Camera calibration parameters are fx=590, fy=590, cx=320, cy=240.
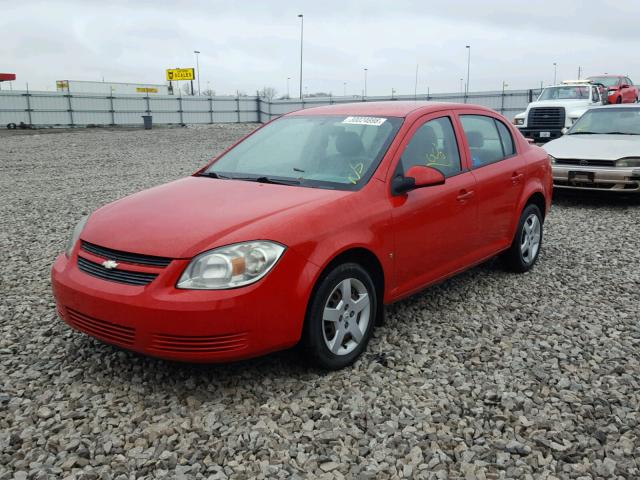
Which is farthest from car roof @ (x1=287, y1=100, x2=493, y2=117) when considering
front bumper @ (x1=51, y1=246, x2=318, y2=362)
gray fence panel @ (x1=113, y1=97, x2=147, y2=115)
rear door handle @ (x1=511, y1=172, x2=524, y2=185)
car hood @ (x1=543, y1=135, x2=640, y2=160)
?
gray fence panel @ (x1=113, y1=97, x2=147, y2=115)

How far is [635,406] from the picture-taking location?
10.7ft

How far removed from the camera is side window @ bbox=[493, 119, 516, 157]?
5.40 m

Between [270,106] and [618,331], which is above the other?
[270,106]

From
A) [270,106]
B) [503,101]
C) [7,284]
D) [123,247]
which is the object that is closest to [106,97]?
[270,106]

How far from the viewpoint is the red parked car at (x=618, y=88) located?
2255 centimetres

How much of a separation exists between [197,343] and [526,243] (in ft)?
12.4

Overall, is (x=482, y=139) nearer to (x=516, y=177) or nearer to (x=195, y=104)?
(x=516, y=177)

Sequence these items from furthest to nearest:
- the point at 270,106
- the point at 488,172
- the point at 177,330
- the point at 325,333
A: 1. the point at 270,106
2. the point at 488,172
3. the point at 325,333
4. the point at 177,330

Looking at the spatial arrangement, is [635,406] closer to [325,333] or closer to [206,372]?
[325,333]

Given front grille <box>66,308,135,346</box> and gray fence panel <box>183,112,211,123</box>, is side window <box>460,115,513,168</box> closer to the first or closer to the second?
front grille <box>66,308,135,346</box>

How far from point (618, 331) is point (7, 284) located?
16.8 ft

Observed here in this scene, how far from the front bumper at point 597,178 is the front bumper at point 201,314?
7.18 metres

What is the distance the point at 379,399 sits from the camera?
131 inches

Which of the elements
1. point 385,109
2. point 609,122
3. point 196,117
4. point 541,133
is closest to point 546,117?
point 541,133
